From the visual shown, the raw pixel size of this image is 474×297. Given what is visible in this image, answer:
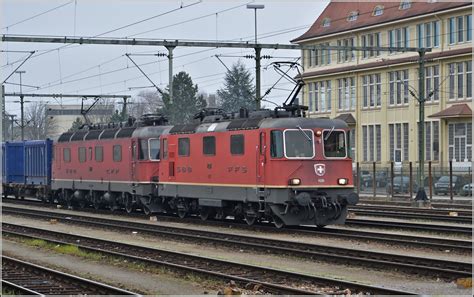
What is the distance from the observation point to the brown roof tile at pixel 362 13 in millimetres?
65375

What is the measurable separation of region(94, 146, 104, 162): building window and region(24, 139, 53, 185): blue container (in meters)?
6.37

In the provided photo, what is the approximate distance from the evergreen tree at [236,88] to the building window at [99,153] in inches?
2095

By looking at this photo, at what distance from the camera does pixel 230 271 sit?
16891 millimetres

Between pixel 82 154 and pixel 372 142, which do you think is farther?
pixel 372 142

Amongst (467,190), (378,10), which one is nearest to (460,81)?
(378,10)

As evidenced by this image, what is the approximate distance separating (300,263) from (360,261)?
1478 mm

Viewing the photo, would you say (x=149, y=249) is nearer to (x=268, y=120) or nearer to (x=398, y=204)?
(x=268, y=120)

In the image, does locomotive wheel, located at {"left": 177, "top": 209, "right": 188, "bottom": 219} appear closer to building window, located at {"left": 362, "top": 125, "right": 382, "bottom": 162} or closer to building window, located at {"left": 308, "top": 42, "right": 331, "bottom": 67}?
building window, located at {"left": 362, "top": 125, "right": 382, "bottom": 162}

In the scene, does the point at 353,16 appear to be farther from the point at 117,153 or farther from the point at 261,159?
the point at 261,159

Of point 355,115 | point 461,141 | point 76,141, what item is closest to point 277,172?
point 76,141

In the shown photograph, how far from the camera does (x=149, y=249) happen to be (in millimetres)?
20438

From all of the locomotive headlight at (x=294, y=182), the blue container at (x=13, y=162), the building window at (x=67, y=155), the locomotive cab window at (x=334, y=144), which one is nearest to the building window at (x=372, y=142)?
the blue container at (x=13, y=162)

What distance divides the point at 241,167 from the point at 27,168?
2286cm

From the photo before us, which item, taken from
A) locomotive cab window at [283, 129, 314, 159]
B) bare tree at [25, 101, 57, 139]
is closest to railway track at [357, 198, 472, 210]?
locomotive cab window at [283, 129, 314, 159]
